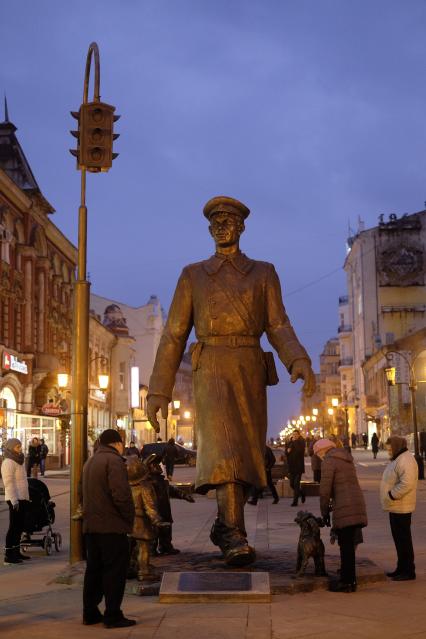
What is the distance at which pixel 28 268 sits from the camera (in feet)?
132

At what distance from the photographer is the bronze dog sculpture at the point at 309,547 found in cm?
778

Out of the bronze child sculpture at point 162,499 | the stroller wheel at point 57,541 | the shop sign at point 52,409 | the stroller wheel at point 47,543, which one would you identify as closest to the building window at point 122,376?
the shop sign at point 52,409

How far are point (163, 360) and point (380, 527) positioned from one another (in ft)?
23.1

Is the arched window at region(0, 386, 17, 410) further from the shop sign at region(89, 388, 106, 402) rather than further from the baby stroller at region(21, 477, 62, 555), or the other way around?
the baby stroller at region(21, 477, 62, 555)

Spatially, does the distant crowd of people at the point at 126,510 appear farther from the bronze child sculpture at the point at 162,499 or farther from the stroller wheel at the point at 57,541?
the stroller wheel at the point at 57,541

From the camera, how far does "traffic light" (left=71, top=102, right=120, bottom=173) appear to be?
9977mm

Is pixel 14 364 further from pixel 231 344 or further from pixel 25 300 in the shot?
pixel 231 344

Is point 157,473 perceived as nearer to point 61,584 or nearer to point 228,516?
point 61,584

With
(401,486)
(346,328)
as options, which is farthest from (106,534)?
(346,328)

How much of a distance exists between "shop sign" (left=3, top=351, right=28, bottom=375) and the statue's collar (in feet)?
93.9

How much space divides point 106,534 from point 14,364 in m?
31.3

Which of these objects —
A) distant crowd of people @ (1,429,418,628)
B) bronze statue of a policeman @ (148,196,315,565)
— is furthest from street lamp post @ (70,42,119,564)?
bronze statue of a policeman @ (148,196,315,565)

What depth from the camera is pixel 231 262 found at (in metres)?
8.36

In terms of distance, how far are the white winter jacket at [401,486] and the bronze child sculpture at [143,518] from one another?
2321mm
